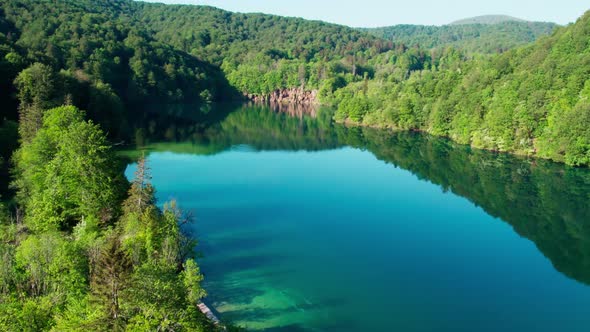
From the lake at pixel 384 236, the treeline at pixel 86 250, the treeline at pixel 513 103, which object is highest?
the treeline at pixel 513 103

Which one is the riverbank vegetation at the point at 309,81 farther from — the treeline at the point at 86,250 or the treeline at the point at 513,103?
the treeline at the point at 86,250

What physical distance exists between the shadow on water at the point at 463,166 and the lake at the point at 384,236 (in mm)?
202

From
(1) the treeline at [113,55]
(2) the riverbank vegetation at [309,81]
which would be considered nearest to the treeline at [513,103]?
(2) the riverbank vegetation at [309,81]

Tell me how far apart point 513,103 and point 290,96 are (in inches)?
3761

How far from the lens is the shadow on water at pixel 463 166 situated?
38094 millimetres

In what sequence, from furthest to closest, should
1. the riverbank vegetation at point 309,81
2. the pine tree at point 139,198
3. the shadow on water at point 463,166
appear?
the riverbank vegetation at point 309,81 < the shadow on water at point 463,166 < the pine tree at point 139,198

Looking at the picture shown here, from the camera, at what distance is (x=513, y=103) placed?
2739 inches

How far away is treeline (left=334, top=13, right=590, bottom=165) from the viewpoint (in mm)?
61625

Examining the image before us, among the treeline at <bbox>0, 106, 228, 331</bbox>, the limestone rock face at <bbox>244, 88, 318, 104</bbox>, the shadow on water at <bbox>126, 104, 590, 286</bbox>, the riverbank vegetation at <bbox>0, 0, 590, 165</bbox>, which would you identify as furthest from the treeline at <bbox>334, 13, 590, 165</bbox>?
the treeline at <bbox>0, 106, 228, 331</bbox>

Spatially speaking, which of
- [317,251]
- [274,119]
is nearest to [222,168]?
[317,251]

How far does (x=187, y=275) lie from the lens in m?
18.4

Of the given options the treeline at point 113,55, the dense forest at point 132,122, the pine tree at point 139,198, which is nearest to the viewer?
the dense forest at point 132,122

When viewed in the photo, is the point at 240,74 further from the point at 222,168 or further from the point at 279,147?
the point at 222,168

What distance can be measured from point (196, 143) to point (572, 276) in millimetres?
53645
